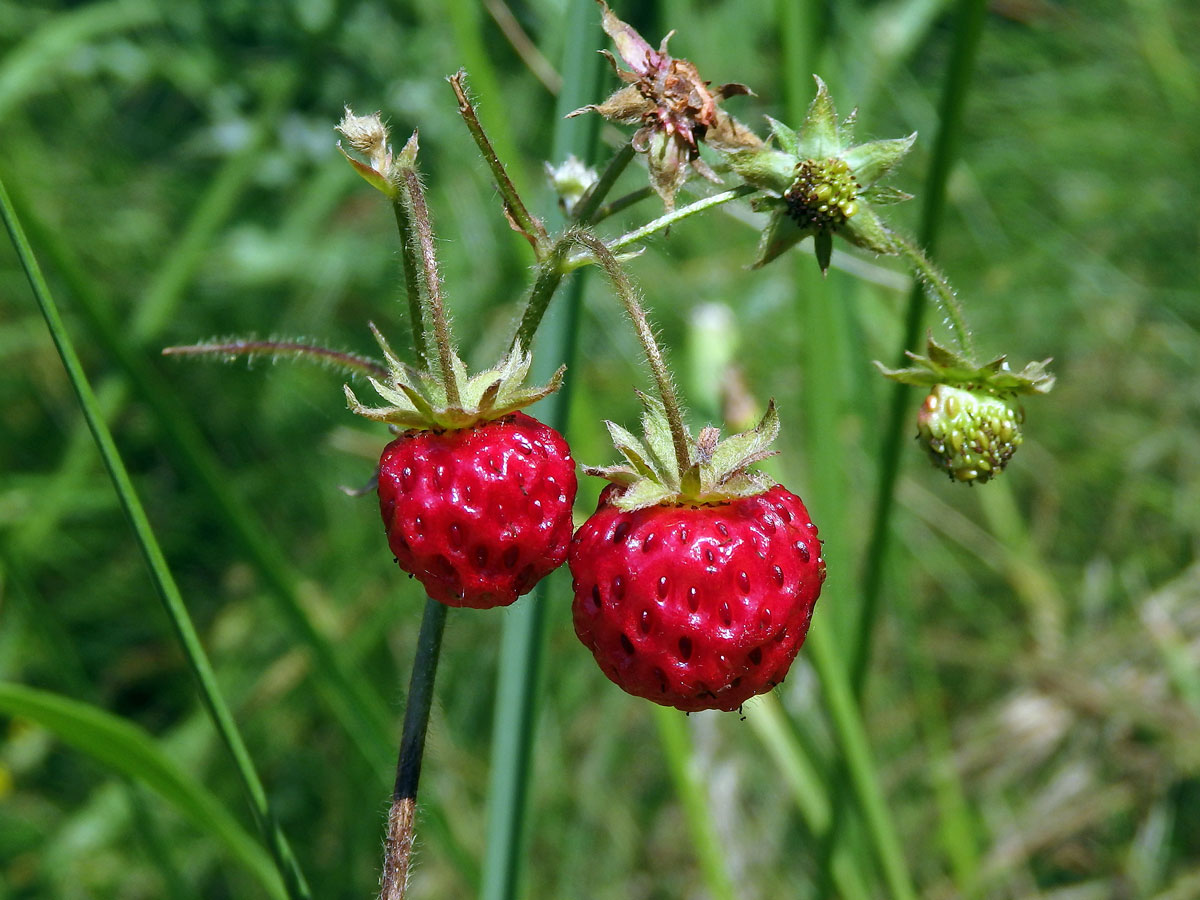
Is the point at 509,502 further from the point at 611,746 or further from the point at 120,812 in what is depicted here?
the point at 120,812

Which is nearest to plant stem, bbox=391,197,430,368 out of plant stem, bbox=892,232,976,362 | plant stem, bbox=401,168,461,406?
plant stem, bbox=401,168,461,406

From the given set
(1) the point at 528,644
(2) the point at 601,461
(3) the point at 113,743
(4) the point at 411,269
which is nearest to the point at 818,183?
(4) the point at 411,269

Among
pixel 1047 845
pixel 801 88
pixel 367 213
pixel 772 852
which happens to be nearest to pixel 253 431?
pixel 367 213

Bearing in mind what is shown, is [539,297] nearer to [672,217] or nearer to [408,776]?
[672,217]

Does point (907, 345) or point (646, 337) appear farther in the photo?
point (907, 345)

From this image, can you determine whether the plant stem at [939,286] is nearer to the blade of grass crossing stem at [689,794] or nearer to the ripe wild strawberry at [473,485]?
the ripe wild strawberry at [473,485]

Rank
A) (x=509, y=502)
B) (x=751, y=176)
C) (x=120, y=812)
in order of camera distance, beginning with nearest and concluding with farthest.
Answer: (x=509, y=502) < (x=751, y=176) < (x=120, y=812)

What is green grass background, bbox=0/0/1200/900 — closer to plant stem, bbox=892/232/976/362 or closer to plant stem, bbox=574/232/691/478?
plant stem, bbox=892/232/976/362
